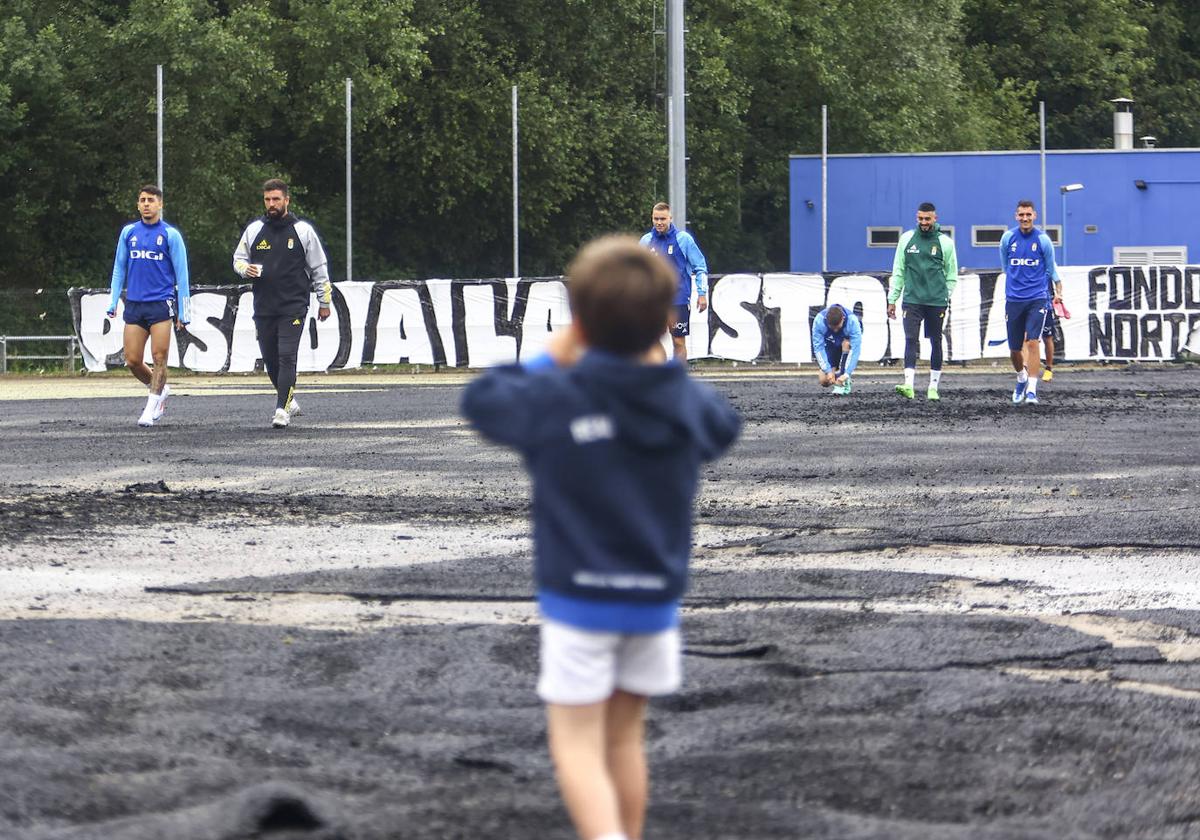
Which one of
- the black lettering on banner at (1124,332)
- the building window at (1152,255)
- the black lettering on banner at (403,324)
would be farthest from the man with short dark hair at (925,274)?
the building window at (1152,255)

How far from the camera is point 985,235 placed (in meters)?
44.2

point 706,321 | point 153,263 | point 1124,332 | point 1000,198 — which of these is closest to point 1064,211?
point 1000,198

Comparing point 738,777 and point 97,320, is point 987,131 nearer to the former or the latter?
point 97,320

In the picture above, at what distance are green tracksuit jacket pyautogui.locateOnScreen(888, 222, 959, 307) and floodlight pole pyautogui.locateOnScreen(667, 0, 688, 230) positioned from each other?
307 inches

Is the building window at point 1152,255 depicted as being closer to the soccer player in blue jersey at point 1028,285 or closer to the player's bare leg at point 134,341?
the soccer player in blue jersey at point 1028,285

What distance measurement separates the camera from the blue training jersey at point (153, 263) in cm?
1641

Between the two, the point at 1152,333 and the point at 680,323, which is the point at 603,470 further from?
the point at 1152,333

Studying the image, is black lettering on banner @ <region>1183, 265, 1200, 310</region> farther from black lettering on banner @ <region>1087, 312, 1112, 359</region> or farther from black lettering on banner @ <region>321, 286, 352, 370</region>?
black lettering on banner @ <region>321, 286, 352, 370</region>

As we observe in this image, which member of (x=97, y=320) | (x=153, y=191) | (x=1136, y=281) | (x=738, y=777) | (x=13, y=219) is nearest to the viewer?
(x=738, y=777)

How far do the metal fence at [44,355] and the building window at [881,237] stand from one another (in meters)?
19.6

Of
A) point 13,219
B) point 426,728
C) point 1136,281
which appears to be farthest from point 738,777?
point 13,219

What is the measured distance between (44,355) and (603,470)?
92.6ft

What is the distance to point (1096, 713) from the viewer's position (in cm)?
560

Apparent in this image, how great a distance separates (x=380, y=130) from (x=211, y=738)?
3955 centimetres
